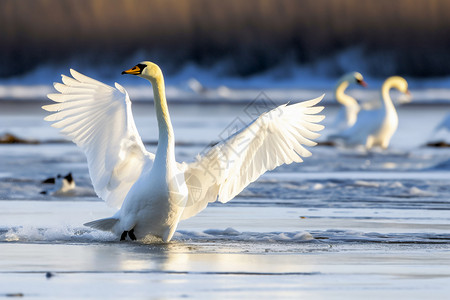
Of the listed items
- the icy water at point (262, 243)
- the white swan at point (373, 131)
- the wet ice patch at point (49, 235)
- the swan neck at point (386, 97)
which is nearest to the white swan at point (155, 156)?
the wet ice patch at point (49, 235)

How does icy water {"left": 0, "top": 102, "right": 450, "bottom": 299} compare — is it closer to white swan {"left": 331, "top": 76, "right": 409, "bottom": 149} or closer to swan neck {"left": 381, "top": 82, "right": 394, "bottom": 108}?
white swan {"left": 331, "top": 76, "right": 409, "bottom": 149}

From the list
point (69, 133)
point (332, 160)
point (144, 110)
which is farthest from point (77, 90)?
point (144, 110)

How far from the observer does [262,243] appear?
26.4 feet

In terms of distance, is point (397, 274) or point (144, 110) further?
point (144, 110)

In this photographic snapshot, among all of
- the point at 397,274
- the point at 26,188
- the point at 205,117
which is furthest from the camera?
the point at 205,117

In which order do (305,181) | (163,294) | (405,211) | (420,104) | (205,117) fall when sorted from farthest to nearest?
(420,104)
(205,117)
(305,181)
(405,211)
(163,294)

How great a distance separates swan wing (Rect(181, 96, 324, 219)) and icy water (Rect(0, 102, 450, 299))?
0.36m

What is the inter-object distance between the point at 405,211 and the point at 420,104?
1290 inches

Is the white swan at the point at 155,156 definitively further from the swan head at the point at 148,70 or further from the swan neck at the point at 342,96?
the swan neck at the point at 342,96

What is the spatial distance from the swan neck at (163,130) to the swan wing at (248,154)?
319 millimetres

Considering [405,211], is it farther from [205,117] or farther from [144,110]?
[144,110]

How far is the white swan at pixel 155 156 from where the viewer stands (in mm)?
8133

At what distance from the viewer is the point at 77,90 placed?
29.5 ft

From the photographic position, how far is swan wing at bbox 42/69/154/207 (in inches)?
342
